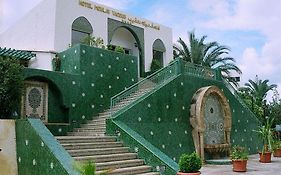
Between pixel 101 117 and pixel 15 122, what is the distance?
4.62 meters

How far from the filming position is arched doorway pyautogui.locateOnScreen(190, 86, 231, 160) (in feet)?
47.3

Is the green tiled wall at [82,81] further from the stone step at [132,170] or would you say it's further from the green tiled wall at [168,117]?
the stone step at [132,170]

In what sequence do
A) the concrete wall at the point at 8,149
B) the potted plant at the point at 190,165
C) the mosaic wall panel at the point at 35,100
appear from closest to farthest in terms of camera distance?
the potted plant at the point at 190,165, the concrete wall at the point at 8,149, the mosaic wall panel at the point at 35,100

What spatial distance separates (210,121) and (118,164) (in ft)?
24.3

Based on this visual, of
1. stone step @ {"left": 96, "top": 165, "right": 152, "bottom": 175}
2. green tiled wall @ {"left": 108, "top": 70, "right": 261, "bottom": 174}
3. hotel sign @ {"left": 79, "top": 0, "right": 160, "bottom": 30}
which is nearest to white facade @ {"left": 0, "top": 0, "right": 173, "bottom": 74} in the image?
hotel sign @ {"left": 79, "top": 0, "right": 160, "bottom": 30}

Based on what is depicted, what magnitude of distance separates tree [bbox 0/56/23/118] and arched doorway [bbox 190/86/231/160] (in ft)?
24.6

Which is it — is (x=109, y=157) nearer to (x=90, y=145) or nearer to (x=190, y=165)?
(x=90, y=145)

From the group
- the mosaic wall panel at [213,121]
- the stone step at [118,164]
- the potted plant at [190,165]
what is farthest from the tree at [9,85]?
the mosaic wall panel at [213,121]

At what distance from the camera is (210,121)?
608 inches

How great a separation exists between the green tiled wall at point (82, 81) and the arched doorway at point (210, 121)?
3702 millimetres

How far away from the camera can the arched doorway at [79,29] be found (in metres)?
17.5

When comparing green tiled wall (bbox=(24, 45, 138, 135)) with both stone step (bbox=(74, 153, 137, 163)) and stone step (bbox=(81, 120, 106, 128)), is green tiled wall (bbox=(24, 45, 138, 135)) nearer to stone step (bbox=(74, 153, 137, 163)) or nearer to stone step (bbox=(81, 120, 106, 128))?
stone step (bbox=(81, 120, 106, 128))

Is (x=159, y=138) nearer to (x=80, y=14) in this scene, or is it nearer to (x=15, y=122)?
(x=15, y=122)

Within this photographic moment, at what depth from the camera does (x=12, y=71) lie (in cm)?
1099
